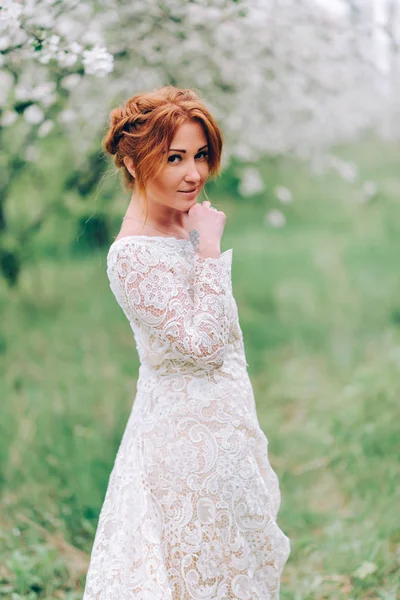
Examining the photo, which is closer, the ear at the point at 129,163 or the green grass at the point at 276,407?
the ear at the point at 129,163

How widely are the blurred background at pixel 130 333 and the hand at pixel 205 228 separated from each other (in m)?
0.52

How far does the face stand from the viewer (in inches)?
78.3

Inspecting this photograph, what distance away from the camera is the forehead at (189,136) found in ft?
6.49

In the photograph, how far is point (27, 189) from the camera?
19.8 ft

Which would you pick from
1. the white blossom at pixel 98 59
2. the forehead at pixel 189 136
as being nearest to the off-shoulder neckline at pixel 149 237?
the forehead at pixel 189 136

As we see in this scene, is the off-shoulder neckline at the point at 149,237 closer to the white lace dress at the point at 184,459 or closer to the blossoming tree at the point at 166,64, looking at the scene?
the white lace dress at the point at 184,459

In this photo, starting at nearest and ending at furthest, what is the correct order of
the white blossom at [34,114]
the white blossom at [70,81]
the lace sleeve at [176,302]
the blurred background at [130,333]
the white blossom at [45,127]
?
the lace sleeve at [176,302] < the blurred background at [130,333] < the white blossom at [70,81] < the white blossom at [34,114] < the white blossom at [45,127]

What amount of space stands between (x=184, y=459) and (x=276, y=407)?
10.4ft

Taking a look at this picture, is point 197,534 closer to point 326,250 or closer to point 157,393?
point 157,393

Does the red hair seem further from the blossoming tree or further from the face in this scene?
the blossoming tree

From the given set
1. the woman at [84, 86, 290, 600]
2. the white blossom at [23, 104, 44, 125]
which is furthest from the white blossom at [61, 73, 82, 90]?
the woman at [84, 86, 290, 600]

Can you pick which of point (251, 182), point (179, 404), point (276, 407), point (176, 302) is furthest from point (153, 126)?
point (276, 407)

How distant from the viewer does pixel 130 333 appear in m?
6.38

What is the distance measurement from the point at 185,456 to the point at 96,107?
3015mm
